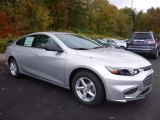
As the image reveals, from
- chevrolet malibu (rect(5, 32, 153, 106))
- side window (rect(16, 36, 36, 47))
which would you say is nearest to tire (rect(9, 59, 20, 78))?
side window (rect(16, 36, 36, 47))

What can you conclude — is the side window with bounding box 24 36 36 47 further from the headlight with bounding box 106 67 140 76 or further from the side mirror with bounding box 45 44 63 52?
the headlight with bounding box 106 67 140 76

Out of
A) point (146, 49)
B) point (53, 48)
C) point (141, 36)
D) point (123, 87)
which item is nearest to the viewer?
point (123, 87)

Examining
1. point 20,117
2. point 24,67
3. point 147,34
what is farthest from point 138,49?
point 20,117

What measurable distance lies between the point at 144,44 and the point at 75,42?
8.63 meters

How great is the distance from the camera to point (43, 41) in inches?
258

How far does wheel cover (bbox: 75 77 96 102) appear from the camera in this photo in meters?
5.26

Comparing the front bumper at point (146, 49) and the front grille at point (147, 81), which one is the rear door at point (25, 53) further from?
the front bumper at point (146, 49)

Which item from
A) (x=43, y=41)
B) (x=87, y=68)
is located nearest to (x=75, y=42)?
(x=43, y=41)

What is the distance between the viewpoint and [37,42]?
266 inches

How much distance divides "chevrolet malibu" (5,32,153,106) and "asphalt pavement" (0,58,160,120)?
0.28 m

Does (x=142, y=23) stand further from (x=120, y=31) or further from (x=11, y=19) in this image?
(x=11, y=19)

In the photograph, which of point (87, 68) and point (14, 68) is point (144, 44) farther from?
point (87, 68)

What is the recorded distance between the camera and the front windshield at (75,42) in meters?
6.03

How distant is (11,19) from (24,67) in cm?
1657
